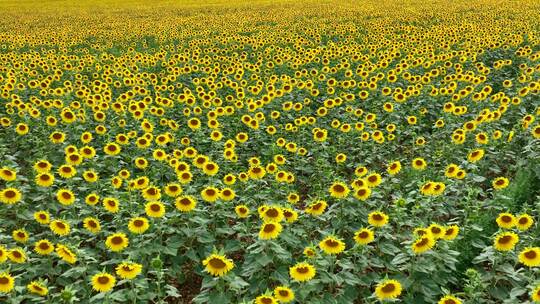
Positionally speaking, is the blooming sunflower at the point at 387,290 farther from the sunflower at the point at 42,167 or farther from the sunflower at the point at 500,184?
the sunflower at the point at 42,167

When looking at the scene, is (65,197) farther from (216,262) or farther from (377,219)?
(377,219)

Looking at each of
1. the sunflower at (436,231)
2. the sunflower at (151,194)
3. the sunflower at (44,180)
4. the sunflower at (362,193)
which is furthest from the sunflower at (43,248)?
the sunflower at (436,231)

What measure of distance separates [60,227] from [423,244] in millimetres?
4053

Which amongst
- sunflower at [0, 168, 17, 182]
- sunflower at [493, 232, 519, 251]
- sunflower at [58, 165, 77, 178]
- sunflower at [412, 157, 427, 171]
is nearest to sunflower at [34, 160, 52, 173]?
sunflower at [58, 165, 77, 178]

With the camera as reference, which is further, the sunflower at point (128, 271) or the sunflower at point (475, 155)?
the sunflower at point (475, 155)

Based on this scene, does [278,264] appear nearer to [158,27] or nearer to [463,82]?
[463,82]

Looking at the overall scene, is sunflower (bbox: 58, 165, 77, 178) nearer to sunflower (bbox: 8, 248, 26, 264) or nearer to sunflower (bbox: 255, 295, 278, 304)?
sunflower (bbox: 8, 248, 26, 264)

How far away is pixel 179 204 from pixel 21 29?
2705cm

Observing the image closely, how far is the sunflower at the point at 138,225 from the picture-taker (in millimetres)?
5355

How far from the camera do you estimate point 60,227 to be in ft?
18.0

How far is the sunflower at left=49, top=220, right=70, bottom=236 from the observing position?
17.9 ft

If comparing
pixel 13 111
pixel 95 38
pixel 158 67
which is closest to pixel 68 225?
pixel 13 111

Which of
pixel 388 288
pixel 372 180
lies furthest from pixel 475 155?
pixel 388 288

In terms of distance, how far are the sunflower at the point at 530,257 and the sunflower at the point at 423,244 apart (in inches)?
32.6
